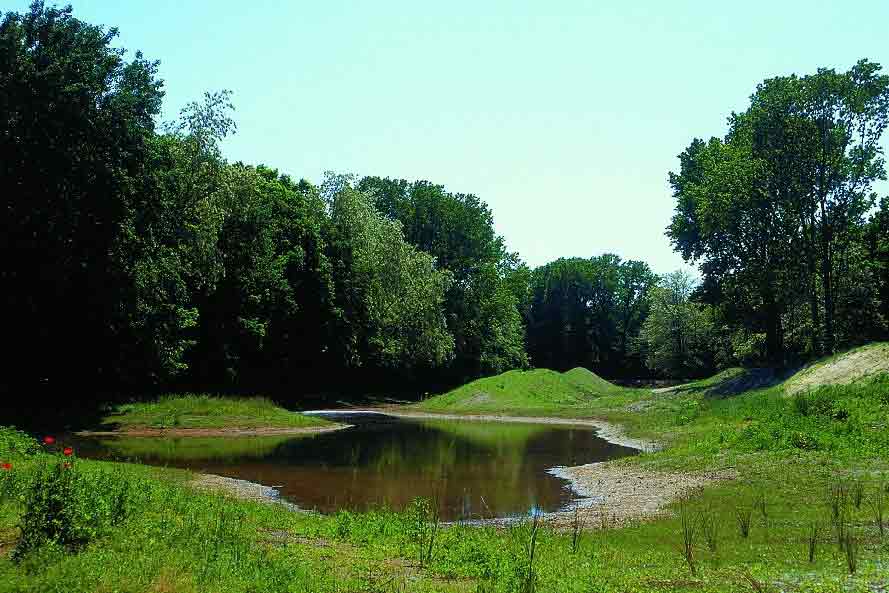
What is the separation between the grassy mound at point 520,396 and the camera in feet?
225

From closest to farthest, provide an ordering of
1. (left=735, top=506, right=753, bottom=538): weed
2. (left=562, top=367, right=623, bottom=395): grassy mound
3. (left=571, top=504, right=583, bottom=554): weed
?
1. (left=571, top=504, right=583, bottom=554): weed
2. (left=735, top=506, right=753, bottom=538): weed
3. (left=562, top=367, right=623, bottom=395): grassy mound

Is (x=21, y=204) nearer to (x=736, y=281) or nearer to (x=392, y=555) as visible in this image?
(x=392, y=555)

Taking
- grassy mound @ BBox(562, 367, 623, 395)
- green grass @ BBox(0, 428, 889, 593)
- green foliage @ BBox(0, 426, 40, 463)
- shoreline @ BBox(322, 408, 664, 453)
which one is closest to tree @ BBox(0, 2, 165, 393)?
green foliage @ BBox(0, 426, 40, 463)

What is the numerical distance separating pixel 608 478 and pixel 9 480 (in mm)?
19397

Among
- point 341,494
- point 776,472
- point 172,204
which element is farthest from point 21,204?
point 776,472

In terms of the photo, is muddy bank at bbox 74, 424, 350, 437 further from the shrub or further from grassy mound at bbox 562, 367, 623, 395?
grassy mound at bbox 562, 367, 623, 395

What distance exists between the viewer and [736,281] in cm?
6488

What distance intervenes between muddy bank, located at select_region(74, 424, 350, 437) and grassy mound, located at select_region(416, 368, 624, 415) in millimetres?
24286

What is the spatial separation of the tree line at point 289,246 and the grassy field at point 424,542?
792 inches

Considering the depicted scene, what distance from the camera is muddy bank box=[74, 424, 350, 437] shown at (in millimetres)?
38659

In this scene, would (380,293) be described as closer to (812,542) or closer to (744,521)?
(744,521)

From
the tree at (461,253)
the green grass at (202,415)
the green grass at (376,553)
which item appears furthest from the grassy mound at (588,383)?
the green grass at (376,553)

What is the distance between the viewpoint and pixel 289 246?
69250 millimetres

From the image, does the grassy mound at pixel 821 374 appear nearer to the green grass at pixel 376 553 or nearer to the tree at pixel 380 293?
the green grass at pixel 376 553
